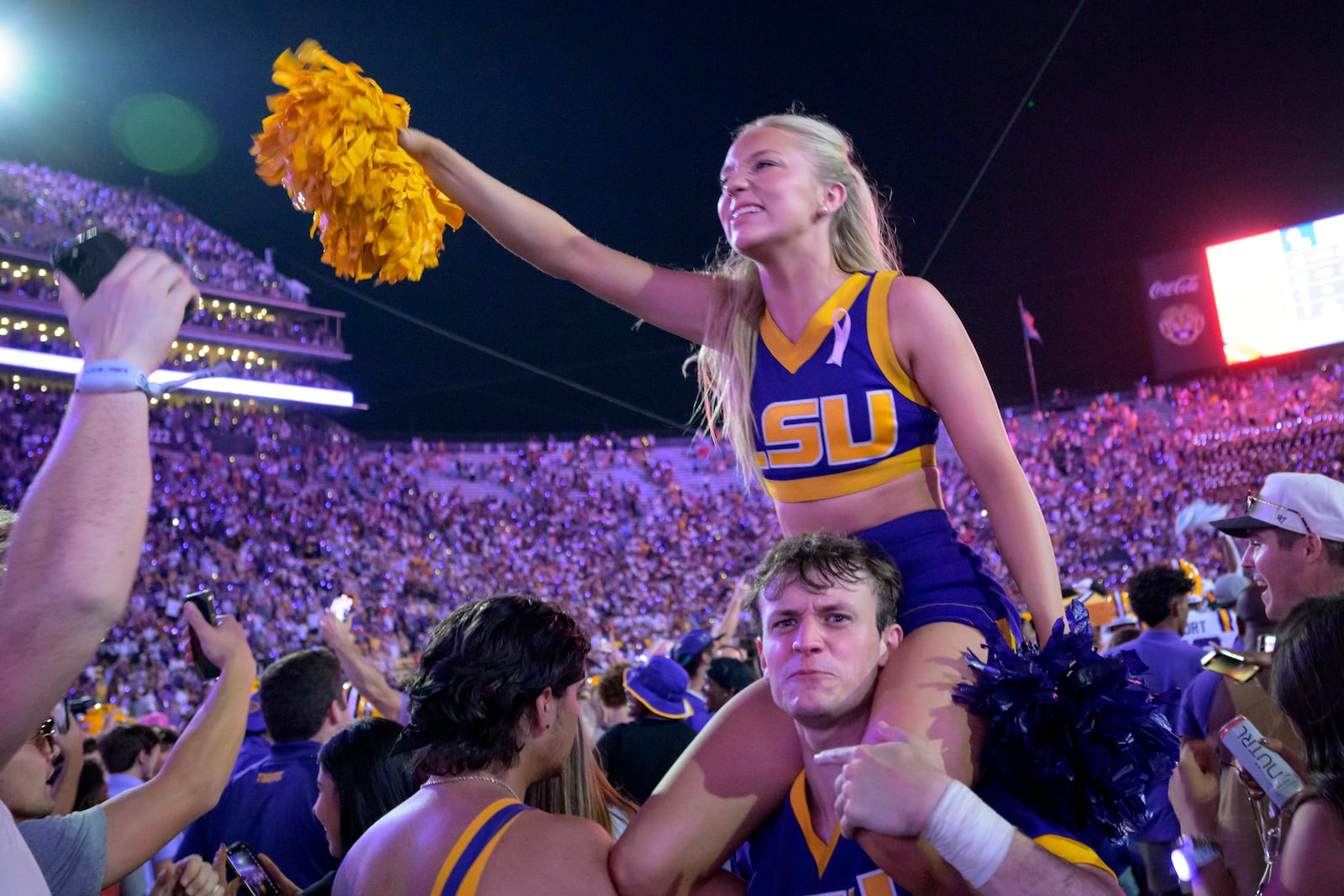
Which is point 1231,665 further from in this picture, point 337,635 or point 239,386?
point 239,386

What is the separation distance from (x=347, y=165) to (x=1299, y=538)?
2.81 meters

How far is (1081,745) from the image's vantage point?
5.51ft

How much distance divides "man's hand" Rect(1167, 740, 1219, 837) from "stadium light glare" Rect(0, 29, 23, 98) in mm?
26846

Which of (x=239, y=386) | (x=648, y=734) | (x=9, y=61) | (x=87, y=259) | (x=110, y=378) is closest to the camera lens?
(x=110, y=378)

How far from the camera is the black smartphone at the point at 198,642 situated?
2.23 m

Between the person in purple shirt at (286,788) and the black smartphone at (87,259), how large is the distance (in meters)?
2.25

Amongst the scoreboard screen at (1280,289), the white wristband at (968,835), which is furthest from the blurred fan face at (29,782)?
the scoreboard screen at (1280,289)

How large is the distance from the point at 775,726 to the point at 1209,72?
22.6m

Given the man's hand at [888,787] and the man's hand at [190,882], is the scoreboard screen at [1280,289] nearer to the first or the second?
the man's hand at [888,787]

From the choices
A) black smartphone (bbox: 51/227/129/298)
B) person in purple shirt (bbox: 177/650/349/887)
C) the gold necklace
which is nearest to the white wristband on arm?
black smartphone (bbox: 51/227/129/298)

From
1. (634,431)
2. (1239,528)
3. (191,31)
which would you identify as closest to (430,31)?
(191,31)

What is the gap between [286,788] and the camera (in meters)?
3.47

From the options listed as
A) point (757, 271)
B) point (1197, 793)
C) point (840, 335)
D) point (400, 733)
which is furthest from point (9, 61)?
point (1197, 793)

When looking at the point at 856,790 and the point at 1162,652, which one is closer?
the point at 856,790
